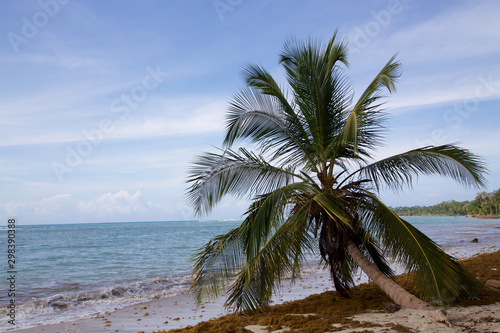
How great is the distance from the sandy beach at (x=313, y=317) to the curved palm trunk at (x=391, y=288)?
166 mm

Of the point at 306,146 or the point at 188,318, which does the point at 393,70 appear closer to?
the point at 306,146

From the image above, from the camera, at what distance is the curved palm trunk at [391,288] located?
6.19 metres

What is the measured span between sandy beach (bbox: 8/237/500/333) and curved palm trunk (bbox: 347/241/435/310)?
0.54ft

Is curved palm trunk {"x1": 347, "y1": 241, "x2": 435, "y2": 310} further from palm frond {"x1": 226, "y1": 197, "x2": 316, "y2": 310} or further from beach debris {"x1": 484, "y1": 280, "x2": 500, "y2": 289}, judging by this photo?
beach debris {"x1": 484, "y1": 280, "x2": 500, "y2": 289}

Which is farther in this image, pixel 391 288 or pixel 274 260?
pixel 391 288

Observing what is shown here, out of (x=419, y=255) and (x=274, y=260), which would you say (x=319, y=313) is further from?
(x=419, y=255)

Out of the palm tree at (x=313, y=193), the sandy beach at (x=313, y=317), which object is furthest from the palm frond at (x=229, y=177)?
the sandy beach at (x=313, y=317)

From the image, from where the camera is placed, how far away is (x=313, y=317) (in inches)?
263

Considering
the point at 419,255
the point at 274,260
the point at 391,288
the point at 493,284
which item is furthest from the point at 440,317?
the point at 493,284

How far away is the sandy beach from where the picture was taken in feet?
18.1

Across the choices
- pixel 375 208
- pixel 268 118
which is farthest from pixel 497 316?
pixel 268 118

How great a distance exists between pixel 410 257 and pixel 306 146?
278 cm

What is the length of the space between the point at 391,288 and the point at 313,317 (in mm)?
1470

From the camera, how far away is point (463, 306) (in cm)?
613
